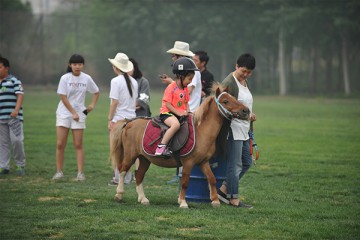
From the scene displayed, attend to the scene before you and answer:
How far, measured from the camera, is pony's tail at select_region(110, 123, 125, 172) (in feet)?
33.7

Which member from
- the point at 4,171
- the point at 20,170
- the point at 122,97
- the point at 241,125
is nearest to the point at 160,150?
the point at 241,125

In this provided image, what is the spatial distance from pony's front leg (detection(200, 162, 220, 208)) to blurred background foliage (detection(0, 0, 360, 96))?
39770 millimetres

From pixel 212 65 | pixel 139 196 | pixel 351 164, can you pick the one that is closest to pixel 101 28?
pixel 212 65

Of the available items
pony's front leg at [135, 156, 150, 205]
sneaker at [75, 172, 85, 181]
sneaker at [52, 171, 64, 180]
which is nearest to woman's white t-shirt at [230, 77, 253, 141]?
pony's front leg at [135, 156, 150, 205]

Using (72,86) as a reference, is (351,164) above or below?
below

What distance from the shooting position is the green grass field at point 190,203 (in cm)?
796

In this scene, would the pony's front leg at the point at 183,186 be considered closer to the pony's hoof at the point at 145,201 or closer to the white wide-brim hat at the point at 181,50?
the pony's hoof at the point at 145,201

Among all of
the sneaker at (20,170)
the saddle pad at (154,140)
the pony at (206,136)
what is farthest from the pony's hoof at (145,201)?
the sneaker at (20,170)

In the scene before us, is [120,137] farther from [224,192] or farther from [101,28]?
[101,28]

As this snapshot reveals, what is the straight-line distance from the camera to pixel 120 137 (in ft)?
33.7

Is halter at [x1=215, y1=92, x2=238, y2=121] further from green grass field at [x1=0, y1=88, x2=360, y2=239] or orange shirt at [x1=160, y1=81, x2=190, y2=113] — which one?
green grass field at [x1=0, y1=88, x2=360, y2=239]

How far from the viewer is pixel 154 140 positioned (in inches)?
380

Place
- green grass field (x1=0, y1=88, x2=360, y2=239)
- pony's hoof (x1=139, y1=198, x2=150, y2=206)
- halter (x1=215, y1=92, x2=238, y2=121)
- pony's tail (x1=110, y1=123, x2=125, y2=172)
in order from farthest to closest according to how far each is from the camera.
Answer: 1. pony's tail (x1=110, y1=123, x2=125, y2=172)
2. pony's hoof (x1=139, y1=198, x2=150, y2=206)
3. halter (x1=215, y1=92, x2=238, y2=121)
4. green grass field (x1=0, y1=88, x2=360, y2=239)

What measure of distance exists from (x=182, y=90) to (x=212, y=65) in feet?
163
